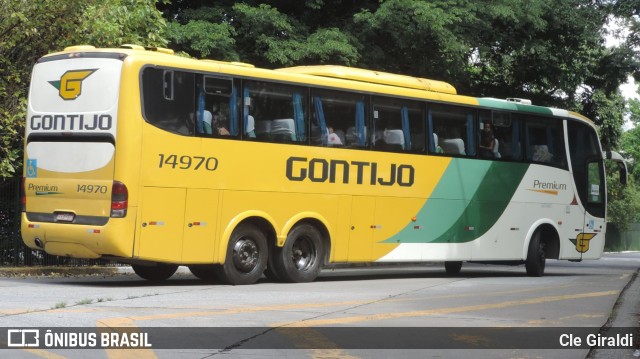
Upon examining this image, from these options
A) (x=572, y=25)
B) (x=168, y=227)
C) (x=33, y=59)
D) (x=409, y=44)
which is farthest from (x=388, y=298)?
(x=572, y=25)

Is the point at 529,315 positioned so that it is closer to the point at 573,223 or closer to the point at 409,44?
the point at 573,223

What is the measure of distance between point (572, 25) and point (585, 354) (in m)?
19.5

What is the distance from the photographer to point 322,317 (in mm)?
11852

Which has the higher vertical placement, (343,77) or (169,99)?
(343,77)

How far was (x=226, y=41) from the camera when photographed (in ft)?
78.0

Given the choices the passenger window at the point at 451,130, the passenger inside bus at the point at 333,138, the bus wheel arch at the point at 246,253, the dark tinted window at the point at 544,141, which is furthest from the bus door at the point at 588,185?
the bus wheel arch at the point at 246,253

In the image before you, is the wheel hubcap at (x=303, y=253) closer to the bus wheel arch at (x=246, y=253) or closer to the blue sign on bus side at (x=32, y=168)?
the bus wheel arch at (x=246, y=253)

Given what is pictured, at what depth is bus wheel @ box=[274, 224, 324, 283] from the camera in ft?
58.0

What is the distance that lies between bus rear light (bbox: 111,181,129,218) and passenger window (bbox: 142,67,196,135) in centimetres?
A: 104

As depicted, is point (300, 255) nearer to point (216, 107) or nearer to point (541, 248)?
point (216, 107)

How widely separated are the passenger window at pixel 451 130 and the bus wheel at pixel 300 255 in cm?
328

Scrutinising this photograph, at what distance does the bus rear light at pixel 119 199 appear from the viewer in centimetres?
1541

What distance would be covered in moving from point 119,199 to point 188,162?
1300mm

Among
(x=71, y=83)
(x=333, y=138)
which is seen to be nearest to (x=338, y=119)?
(x=333, y=138)
